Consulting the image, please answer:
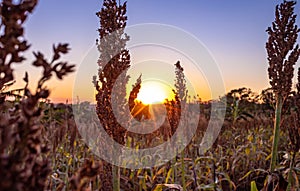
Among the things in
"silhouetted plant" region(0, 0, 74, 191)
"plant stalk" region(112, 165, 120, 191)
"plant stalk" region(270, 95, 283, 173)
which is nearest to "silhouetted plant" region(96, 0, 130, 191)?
"plant stalk" region(112, 165, 120, 191)

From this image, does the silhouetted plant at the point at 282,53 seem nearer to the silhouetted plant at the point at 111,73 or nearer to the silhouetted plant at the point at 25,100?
the silhouetted plant at the point at 111,73

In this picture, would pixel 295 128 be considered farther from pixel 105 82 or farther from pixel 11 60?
pixel 11 60

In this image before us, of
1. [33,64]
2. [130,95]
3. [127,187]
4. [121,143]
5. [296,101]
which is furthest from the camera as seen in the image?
[127,187]

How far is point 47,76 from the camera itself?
0.89m

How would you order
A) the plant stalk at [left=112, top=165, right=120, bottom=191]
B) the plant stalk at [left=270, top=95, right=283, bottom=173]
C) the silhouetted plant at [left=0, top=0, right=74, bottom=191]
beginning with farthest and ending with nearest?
the plant stalk at [left=270, top=95, right=283, bottom=173], the plant stalk at [left=112, top=165, right=120, bottom=191], the silhouetted plant at [left=0, top=0, right=74, bottom=191]

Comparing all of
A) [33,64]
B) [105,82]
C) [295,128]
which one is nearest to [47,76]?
[33,64]

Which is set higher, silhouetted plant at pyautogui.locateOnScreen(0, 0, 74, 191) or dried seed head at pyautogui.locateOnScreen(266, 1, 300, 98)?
dried seed head at pyautogui.locateOnScreen(266, 1, 300, 98)

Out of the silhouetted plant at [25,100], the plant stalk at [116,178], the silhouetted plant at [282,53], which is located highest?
the silhouetted plant at [282,53]

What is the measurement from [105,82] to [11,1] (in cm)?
230

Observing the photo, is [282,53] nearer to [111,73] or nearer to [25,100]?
[111,73]

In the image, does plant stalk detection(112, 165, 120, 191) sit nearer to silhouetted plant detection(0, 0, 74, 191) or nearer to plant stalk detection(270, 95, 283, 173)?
plant stalk detection(270, 95, 283, 173)

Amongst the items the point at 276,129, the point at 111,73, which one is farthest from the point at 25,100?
the point at 276,129

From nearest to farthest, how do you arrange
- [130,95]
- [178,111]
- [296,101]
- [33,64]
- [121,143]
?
1. [33,64]
2. [121,143]
3. [130,95]
4. [296,101]
5. [178,111]

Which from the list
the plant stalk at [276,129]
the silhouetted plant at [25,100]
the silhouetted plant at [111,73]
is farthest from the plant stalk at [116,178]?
the silhouetted plant at [25,100]
